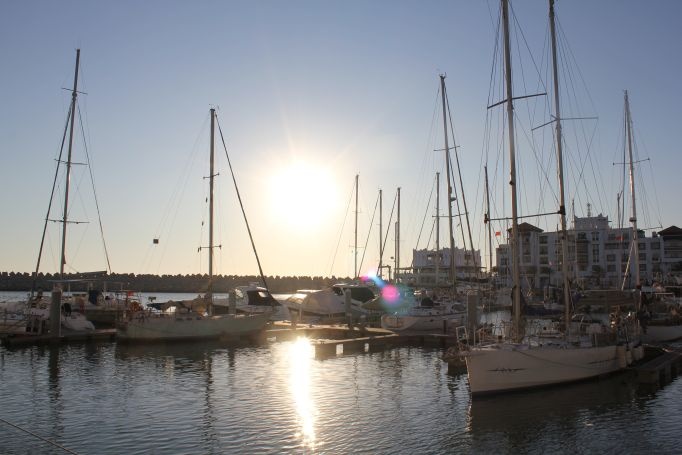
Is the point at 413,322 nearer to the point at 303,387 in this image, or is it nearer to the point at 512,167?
the point at 303,387

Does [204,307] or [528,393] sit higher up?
[204,307]

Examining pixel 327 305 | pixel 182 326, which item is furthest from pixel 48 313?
pixel 327 305

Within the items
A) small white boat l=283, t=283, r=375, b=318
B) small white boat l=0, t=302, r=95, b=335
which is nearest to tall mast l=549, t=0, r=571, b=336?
small white boat l=283, t=283, r=375, b=318

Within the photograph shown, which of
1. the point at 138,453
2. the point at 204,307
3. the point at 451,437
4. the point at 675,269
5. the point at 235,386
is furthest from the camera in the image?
the point at 675,269

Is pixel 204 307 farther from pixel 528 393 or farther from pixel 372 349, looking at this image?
pixel 528 393

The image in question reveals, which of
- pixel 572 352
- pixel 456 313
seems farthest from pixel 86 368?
pixel 456 313

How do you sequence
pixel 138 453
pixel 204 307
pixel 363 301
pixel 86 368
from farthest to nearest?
pixel 363 301 → pixel 204 307 → pixel 86 368 → pixel 138 453

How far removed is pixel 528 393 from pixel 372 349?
13.7 metres

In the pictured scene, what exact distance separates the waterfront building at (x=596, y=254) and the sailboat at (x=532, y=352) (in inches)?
3422

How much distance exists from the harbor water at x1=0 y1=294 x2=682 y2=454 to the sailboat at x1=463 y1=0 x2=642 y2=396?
545 millimetres

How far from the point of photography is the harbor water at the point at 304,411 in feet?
48.7

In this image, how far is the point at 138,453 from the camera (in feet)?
45.5

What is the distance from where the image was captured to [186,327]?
3406 centimetres

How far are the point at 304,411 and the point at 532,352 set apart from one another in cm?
821
